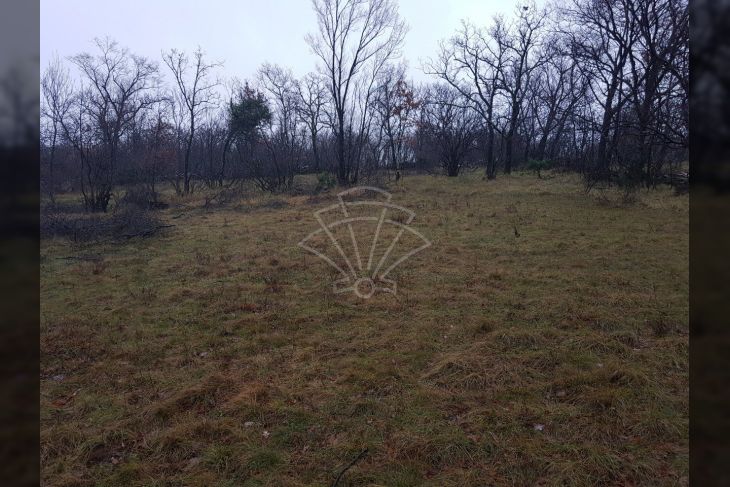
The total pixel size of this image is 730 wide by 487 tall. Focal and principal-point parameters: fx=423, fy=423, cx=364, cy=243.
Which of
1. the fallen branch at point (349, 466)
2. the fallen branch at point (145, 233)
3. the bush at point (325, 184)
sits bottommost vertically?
the fallen branch at point (349, 466)

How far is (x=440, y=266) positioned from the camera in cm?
681

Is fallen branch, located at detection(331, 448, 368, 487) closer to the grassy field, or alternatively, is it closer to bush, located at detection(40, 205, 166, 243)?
the grassy field

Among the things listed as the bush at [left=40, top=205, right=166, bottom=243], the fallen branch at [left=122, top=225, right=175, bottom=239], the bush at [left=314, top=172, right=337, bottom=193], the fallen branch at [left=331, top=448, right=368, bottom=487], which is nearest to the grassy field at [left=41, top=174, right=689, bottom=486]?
the fallen branch at [left=331, top=448, right=368, bottom=487]

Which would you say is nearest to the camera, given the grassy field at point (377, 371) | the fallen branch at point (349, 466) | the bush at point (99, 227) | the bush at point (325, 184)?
the fallen branch at point (349, 466)

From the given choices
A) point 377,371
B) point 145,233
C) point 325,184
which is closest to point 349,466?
point 377,371

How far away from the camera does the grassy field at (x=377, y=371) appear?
2469 mm

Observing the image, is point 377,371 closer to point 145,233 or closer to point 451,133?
point 145,233

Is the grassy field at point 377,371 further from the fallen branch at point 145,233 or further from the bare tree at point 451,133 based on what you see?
the bare tree at point 451,133

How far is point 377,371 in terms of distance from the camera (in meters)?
3.57

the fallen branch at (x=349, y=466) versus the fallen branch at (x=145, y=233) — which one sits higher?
the fallen branch at (x=145, y=233)

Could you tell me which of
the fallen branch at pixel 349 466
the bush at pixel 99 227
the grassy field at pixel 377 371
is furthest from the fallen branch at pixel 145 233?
the fallen branch at pixel 349 466
